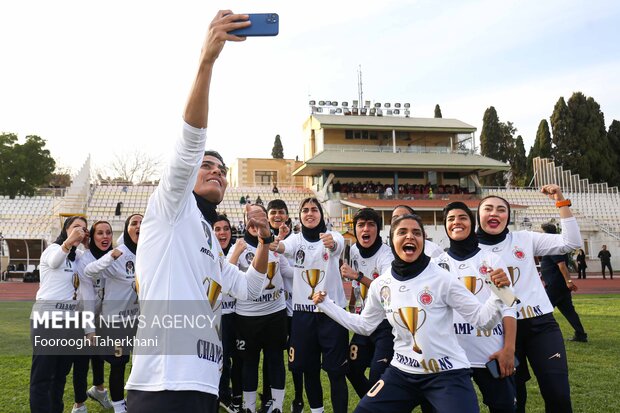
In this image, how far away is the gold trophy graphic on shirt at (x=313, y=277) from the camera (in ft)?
18.3

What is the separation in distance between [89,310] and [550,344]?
4869mm

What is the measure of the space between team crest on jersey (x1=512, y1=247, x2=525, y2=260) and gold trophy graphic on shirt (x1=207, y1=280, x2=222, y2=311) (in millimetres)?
3062

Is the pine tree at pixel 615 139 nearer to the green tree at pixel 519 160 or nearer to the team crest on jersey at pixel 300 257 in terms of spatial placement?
the green tree at pixel 519 160

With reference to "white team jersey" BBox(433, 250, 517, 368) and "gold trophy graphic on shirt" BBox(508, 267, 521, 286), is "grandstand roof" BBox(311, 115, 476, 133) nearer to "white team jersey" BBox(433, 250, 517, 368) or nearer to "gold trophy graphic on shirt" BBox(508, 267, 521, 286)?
"gold trophy graphic on shirt" BBox(508, 267, 521, 286)

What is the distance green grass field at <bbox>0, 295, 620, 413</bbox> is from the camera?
5793 mm

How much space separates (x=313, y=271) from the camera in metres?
5.61

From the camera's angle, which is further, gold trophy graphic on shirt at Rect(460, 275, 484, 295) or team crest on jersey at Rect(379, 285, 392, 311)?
gold trophy graphic on shirt at Rect(460, 275, 484, 295)

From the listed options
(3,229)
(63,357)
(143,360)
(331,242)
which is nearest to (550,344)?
(331,242)

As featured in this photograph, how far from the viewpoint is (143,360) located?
2387mm

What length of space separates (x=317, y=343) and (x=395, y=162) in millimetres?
37856

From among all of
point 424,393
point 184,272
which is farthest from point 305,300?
point 184,272

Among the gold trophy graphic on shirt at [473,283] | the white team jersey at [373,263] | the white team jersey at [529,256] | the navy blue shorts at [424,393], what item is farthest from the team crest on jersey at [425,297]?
the white team jersey at [373,263]

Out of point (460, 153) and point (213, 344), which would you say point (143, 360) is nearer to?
point (213, 344)

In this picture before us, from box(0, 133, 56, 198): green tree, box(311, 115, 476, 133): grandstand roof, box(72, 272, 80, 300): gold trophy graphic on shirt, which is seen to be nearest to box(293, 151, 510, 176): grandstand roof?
box(311, 115, 476, 133): grandstand roof
